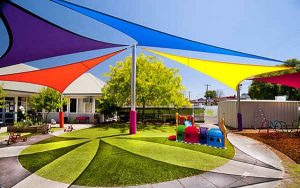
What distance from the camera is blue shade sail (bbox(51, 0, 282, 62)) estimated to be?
8.46 metres

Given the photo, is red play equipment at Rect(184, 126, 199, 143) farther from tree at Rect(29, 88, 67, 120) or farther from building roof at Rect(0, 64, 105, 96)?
building roof at Rect(0, 64, 105, 96)

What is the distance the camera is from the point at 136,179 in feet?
21.8

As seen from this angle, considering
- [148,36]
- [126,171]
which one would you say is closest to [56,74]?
[148,36]

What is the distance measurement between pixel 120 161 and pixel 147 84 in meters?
11.8

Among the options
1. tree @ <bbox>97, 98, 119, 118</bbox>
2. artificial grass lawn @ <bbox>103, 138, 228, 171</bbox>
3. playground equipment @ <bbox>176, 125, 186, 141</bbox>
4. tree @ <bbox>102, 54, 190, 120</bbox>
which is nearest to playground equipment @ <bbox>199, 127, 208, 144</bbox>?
playground equipment @ <bbox>176, 125, 186, 141</bbox>

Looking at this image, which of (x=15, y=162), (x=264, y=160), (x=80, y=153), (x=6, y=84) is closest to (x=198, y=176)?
(x=264, y=160)

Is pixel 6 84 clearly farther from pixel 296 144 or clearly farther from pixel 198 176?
pixel 296 144

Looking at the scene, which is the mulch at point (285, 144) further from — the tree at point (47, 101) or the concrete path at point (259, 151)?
the tree at point (47, 101)

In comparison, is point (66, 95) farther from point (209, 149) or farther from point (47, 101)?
point (209, 149)

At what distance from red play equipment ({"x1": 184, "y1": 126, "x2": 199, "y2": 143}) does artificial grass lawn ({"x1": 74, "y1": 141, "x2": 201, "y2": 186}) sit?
3.95m

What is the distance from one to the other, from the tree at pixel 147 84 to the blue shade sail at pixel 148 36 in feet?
29.9

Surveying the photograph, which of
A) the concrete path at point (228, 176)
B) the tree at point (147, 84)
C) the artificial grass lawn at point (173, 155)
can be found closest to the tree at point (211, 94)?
the tree at point (147, 84)

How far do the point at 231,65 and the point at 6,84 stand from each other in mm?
20690

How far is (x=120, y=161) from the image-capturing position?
8.41m
